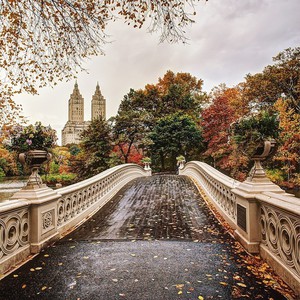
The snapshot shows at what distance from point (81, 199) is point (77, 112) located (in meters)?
153

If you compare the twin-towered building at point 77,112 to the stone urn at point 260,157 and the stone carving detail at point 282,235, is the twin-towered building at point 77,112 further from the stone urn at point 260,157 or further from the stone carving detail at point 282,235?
the stone carving detail at point 282,235

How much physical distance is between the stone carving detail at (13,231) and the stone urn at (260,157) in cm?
376

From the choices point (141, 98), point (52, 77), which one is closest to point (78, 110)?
point (141, 98)

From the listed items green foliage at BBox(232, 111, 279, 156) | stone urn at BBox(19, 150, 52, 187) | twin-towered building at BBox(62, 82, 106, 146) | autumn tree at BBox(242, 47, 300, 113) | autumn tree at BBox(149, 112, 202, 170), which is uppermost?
twin-towered building at BBox(62, 82, 106, 146)

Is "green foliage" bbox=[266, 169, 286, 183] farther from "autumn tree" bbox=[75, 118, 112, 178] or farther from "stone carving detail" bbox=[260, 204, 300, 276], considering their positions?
"stone carving detail" bbox=[260, 204, 300, 276]

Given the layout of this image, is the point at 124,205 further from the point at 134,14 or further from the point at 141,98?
the point at 141,98

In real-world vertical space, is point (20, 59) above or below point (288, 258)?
above

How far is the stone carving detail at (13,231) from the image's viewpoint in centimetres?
321

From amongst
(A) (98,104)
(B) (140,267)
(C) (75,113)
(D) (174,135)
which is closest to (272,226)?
(B) (140,267)

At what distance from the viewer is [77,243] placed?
432cm

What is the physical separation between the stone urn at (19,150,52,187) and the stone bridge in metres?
0.15

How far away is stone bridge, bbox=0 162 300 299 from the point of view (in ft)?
8.76

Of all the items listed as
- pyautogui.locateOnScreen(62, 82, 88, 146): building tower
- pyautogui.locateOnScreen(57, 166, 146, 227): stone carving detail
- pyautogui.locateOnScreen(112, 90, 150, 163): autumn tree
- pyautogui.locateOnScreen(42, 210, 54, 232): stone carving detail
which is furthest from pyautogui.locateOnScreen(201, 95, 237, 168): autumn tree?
pyautogui.locateOnScreen(62, 82, 88, 146): building tower

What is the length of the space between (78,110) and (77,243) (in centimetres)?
15473
